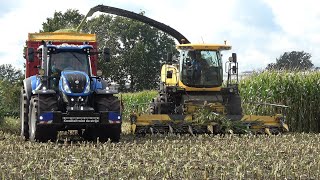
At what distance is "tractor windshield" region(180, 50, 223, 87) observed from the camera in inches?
602

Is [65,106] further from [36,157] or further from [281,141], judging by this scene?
[281,141]

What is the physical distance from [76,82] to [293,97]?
307 inches

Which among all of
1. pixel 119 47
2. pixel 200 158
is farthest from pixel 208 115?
pixel 119 47

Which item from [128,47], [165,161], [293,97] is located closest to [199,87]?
[293,97]

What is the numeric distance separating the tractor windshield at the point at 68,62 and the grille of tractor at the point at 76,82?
0.64m

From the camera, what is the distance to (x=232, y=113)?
15148 millimetres

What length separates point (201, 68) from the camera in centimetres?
1538

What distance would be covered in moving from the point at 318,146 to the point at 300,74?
280 inches

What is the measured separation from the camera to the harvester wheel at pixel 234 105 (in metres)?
15.2

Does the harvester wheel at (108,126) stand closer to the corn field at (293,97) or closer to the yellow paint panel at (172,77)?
the yellow paint panel at (172,77)

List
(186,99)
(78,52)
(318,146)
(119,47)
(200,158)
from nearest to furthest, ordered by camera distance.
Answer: (200,158) → (318,146) → (78,52) → (186,99) → (119,47)

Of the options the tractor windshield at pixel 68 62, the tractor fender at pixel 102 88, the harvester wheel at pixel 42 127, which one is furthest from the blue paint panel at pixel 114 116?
the tractor windshield at pixel 68 62

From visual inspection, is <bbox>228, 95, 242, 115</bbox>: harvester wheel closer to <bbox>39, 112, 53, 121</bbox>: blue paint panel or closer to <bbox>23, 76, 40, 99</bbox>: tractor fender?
<bbox>23, 76, 40, 99</bbox>: tractor fender

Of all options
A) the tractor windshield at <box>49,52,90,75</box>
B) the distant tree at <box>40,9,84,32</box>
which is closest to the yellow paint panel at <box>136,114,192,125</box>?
the tractor windshield at <box>49,52,90,75</box>
